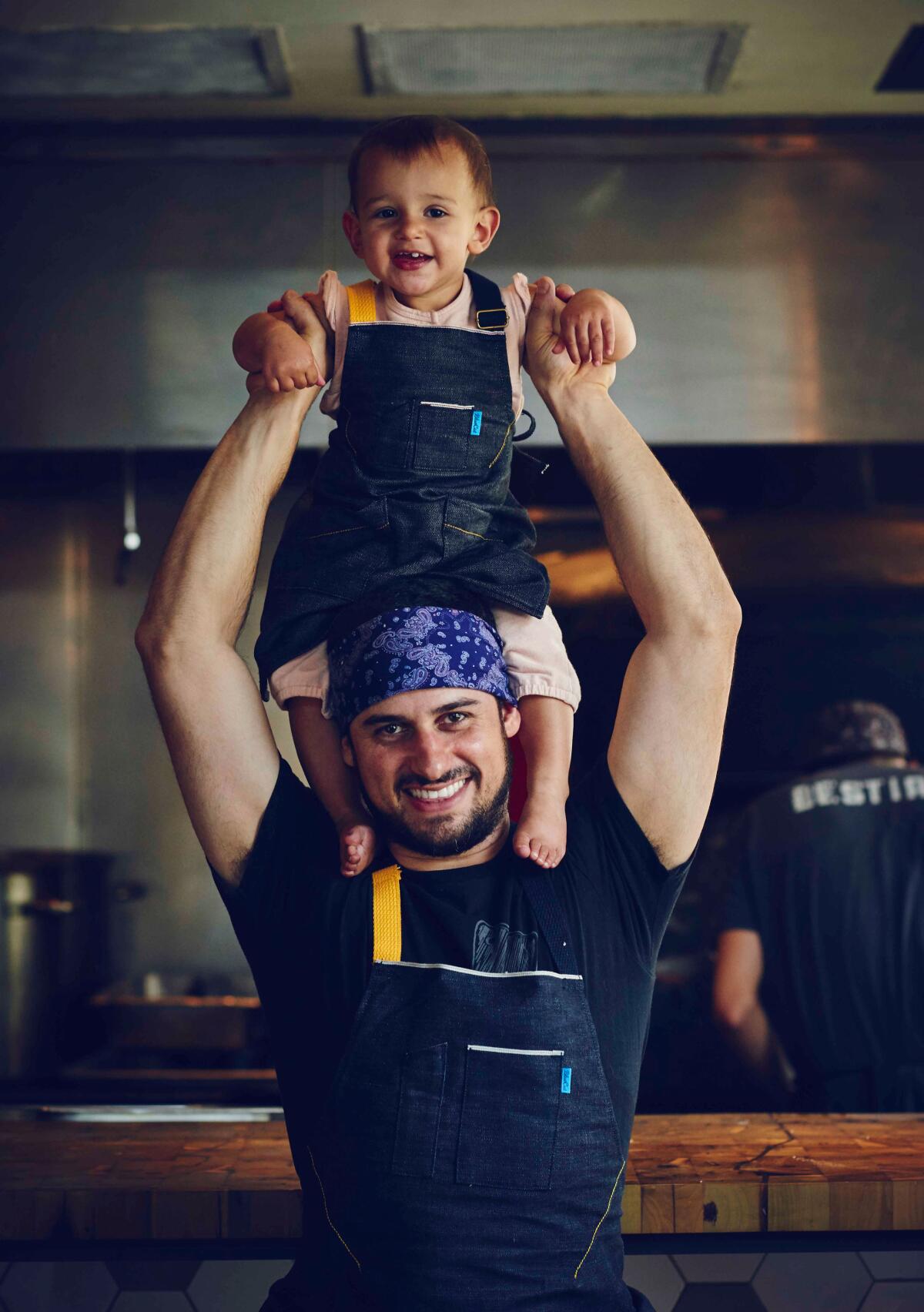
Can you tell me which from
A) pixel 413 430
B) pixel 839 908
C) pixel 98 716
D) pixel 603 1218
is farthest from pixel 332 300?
pixel 98 716

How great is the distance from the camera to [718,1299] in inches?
67.5

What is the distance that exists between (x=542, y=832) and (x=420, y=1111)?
0.28 m

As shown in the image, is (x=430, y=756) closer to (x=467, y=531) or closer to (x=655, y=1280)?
(x=467, y=531)

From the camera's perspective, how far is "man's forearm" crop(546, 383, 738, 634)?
131cm

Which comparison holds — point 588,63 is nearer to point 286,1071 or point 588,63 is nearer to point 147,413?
point 147,413

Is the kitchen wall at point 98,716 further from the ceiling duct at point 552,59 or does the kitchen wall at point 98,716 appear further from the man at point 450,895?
the man at point 450,895

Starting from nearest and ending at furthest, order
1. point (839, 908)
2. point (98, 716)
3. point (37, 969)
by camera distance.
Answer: point (839, 908)
point (37, 969)
point (98, 716)

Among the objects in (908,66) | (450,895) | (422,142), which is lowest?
(450,895)

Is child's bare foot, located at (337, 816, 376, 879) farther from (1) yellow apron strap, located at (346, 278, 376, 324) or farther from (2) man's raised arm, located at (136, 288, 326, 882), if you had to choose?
(1) yellow apron strap, located at (346, 278, 376, 324)

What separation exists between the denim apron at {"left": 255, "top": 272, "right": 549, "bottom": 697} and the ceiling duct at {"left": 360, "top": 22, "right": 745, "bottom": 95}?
1391mm

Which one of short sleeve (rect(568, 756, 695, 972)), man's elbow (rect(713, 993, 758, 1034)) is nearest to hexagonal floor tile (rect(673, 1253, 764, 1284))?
short sleeve (rect(568, 756, 695, 972))

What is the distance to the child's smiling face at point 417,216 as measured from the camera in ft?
4.17

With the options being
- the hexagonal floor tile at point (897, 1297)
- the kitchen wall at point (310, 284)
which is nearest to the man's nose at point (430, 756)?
the hexagonal floor tile at point (897, 1297)

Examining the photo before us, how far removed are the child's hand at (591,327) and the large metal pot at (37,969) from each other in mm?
1944
